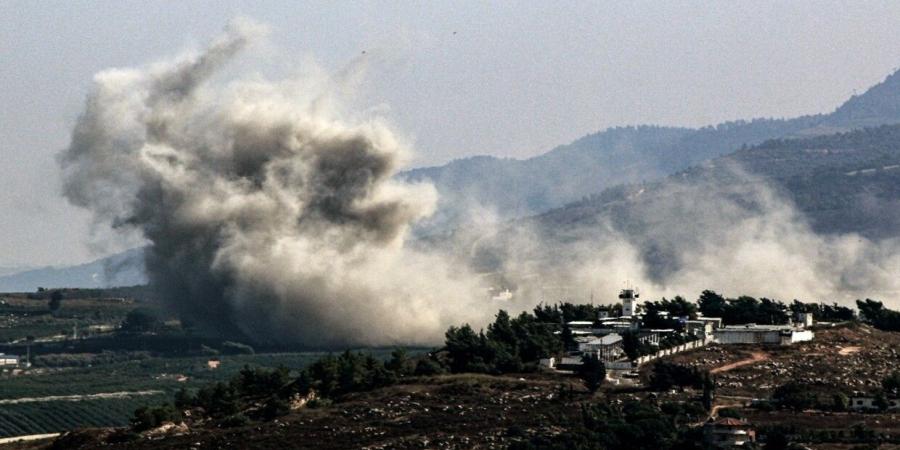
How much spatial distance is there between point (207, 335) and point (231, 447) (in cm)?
8326

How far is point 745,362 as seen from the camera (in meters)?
113

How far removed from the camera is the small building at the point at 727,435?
87750mm

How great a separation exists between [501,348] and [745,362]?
14.0m

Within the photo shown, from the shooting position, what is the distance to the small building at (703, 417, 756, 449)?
87.8 m

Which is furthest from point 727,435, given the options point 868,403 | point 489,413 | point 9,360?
point 9,360

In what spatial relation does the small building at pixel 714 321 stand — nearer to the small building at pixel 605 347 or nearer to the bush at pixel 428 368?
the small building at pixel 605 347

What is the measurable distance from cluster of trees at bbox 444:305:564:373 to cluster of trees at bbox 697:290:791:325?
54.1ft

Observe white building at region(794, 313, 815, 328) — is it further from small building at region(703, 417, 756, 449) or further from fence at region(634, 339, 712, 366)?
small building at region(703, 417, 756, 449)

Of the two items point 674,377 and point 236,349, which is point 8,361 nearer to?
point 236,349

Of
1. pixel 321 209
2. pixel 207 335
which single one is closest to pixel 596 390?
pixel 321 209

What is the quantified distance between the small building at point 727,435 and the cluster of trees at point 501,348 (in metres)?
22.1

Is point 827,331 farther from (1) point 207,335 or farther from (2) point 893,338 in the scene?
(1) point 207,335

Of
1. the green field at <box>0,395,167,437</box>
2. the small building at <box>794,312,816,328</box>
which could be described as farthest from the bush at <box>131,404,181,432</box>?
the small building at <box>794,312,816,328</box>

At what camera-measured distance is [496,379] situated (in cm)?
10550
